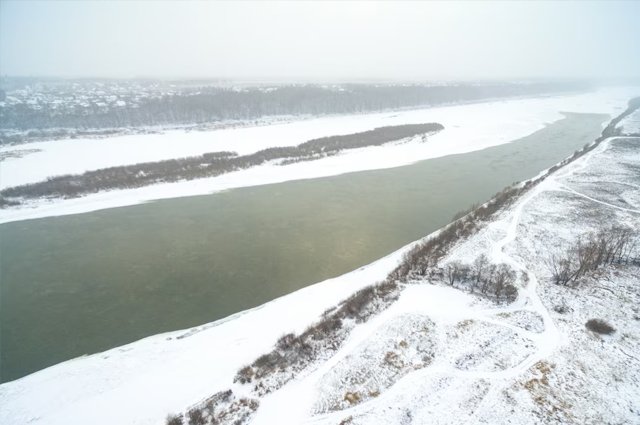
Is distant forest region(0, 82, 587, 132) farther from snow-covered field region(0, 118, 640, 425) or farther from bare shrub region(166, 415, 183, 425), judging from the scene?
bare shrub region(166, 415, 183, 425)

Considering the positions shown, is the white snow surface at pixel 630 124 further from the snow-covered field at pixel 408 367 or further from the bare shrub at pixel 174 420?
the bare shrub at pixel 174 420

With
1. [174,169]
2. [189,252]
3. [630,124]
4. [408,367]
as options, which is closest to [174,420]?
[408,367]

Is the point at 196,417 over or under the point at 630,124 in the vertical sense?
under

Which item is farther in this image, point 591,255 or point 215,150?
point 215,150

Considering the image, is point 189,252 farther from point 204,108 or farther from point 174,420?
point 204,108

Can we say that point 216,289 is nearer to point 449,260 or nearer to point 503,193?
point 449,260

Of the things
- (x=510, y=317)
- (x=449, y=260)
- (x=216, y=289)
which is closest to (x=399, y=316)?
(x=510, y=317)

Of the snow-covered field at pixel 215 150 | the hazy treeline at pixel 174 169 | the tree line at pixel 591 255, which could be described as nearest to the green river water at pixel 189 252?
the snow-covered field at pixel 215 150
